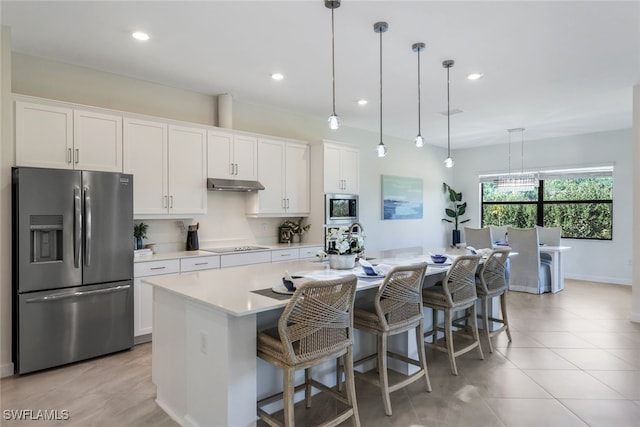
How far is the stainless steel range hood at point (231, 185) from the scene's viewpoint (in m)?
→ 4.46

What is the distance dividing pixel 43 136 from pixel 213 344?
2.64 m

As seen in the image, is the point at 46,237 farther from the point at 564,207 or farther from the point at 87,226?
the point at 564,207

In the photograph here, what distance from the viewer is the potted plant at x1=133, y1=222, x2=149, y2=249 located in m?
4.11

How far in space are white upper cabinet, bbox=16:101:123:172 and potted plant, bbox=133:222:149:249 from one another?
2.23 feet

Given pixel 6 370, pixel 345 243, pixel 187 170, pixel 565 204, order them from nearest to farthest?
pixel 345 243, pixel 6 370, pixel 187 170, pixel 565 204

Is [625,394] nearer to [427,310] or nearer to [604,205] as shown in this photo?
[427,310]

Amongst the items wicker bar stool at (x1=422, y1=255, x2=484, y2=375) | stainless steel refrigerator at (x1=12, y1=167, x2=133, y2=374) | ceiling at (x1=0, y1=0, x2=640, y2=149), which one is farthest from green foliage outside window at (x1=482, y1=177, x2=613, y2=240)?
stainless steel refrigerator at (x1=12, y1=167, x2=133, y2=374)

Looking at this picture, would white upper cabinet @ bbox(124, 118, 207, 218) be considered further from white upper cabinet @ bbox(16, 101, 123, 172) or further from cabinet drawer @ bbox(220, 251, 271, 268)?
cabinet drawer @ bbox(220, 251, 271, 268)

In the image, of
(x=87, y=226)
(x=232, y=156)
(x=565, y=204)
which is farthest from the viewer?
(x=565, y=204)

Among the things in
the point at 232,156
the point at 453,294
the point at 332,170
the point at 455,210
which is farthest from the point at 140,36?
the point at 455,210

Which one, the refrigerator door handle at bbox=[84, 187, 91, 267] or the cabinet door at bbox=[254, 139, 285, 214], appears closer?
the refrigerator door handle at bbox=[84, 187, 91, 267]

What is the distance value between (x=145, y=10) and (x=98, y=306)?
98.2 inches

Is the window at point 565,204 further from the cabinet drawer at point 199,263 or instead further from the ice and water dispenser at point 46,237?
the ice and water dispenser at point 46,237

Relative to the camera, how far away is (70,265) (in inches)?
130
